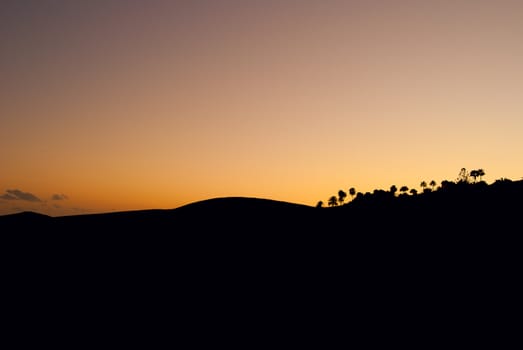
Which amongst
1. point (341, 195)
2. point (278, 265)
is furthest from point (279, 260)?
point (341, 195)

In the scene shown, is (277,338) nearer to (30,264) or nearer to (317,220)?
(317,220)

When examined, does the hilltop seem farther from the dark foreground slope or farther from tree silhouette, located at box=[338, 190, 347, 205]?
tree silhouette, located at box=[338, 190, 347, 205]

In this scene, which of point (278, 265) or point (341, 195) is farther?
point (341, 195)

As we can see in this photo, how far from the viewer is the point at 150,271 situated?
31.7ft

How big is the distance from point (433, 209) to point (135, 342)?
28.3 ft

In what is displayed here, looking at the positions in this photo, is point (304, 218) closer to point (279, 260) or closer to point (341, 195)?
point (279, 260)

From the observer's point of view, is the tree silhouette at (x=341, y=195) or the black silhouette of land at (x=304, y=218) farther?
the tree silhouette at (x=341, y=195)

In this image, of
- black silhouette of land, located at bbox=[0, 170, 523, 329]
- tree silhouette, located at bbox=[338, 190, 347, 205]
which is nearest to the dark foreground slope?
black silhouette of land, located at bbox=[0, 170, 523, 329]

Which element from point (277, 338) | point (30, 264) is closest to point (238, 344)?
point (277, 338)

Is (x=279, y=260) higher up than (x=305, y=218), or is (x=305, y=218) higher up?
(x=305, y=218)

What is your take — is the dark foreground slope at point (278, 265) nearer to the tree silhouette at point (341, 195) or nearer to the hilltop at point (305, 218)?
the hilltop at point (305, 218)

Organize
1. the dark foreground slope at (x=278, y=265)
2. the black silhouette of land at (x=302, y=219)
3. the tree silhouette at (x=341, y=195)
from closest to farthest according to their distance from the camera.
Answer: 1. the dark foreground slope at (x=278, y=265)
2. the black silhouette of land at (x=302, y=219)
3. the tree silhouette at (x=341, y=195)

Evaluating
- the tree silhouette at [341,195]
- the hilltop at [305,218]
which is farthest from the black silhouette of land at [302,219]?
the tree silhouette at [341,195]

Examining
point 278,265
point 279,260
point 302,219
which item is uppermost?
point 302,219
